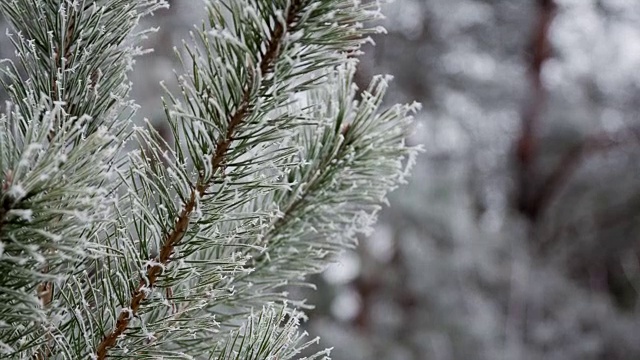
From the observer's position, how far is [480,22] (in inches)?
121

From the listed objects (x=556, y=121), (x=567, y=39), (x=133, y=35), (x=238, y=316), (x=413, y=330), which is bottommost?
(x=413, y=330)

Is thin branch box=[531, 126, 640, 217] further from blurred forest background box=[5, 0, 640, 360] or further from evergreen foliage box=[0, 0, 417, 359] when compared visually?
evergreen foliage box=[0, 0, 417, 359]

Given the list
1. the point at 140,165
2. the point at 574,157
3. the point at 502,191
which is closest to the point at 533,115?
the point at 574,157

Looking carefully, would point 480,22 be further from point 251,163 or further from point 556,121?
point 251,163

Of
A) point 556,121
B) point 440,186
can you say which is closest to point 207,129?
point 440,186

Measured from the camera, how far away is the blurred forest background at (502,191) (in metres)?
2.47

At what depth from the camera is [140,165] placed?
1.31 ft

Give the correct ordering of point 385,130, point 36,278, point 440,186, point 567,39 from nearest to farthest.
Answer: point 36,278
point 385,130
point 440,186
point 567,39

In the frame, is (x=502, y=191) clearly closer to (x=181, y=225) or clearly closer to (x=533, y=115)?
(x=533, y=115)

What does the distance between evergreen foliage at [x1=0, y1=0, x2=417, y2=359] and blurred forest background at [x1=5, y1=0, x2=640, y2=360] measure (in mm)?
1815

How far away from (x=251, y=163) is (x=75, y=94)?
123 millimetres

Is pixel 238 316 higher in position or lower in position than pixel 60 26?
lower

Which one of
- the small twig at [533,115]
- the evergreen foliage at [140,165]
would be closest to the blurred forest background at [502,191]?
the small twig at [533,115]

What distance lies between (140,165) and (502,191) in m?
3.05
